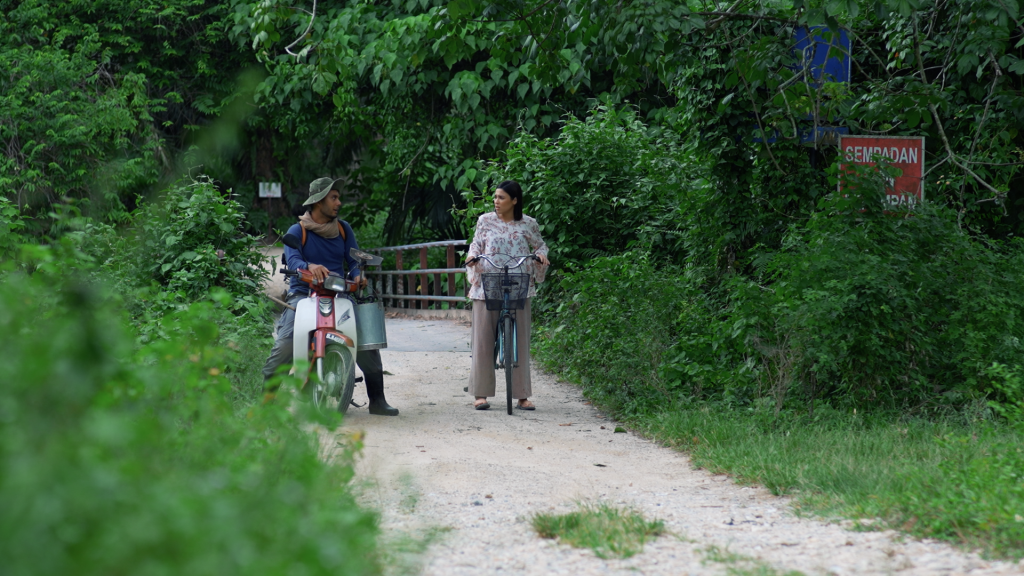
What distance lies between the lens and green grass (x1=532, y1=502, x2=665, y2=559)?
3812 mm

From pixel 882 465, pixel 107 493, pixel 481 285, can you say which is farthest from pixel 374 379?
pixel 107 493

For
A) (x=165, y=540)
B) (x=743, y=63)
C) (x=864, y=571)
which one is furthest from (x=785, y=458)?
(x=165, y=540)

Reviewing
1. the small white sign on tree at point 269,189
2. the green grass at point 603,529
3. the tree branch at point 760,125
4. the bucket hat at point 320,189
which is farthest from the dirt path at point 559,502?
the small white sign on tree at point 269,189

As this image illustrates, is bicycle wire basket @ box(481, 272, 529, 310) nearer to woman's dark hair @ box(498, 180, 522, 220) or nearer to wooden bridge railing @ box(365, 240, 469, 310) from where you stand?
woman's dark hair @ box(498, 180, 522, 220)

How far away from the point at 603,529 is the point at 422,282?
13.7 meters

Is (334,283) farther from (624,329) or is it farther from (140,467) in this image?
(140,467)

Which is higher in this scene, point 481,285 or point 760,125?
point 760,125

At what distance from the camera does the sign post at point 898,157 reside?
699cm

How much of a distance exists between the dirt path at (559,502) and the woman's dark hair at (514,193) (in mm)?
1485

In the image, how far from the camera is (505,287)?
7508mm

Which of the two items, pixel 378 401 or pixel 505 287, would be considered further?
pixel 505 287

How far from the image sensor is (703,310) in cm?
796

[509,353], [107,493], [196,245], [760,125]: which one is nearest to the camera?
[107,493]

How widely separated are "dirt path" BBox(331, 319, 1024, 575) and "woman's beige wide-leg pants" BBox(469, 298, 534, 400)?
0.64 ft
